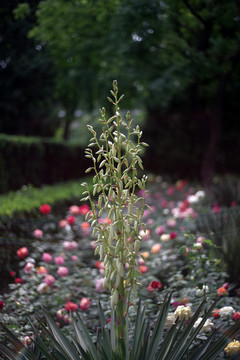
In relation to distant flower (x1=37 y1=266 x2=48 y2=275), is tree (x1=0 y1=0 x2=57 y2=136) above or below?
above

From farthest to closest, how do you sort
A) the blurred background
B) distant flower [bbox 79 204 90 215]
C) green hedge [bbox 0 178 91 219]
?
the blurred background → distant flower [bbox 79 204 90 215] → green hedge [bbox 0 178 91 219]

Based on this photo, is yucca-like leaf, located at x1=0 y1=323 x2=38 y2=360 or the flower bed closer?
yucca-like leaf, located at x1=0 y1=323 x2=38 y2=360

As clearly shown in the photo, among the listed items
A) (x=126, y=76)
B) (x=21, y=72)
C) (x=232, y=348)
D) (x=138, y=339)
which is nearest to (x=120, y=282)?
(x=138, y=339)

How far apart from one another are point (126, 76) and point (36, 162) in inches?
114

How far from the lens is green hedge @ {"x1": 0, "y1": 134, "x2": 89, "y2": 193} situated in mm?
5516

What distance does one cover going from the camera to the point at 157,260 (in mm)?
4051

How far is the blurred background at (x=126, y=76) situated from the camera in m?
5.63

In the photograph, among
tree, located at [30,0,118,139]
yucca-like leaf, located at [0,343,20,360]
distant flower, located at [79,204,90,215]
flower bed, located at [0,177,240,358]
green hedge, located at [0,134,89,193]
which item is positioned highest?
tree, located at [30,0,118,139]

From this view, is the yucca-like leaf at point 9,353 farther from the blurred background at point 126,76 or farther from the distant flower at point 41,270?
the blurred background at point 126,76

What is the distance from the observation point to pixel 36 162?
A: 253 inches

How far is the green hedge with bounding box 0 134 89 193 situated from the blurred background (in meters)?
0.02

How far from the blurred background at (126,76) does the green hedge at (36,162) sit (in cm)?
2

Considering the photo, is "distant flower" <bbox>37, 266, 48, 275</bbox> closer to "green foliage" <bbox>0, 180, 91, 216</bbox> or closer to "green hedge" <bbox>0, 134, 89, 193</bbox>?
"green foliage" <bbox>0, 180, 91, 216</bbox>

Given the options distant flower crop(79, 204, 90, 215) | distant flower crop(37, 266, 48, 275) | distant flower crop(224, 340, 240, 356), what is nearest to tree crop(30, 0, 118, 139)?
distant flower crop(79, 204, 90, 215)
